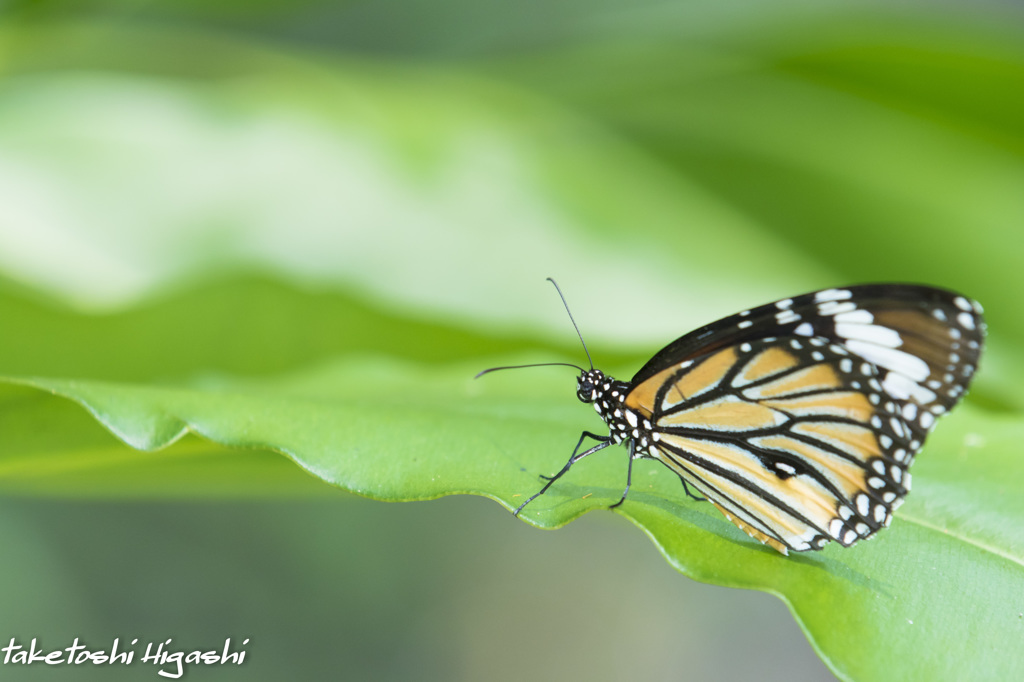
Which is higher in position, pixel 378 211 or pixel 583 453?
pixel 378 211

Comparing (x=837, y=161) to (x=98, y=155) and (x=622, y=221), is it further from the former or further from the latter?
(x=98, y=155)

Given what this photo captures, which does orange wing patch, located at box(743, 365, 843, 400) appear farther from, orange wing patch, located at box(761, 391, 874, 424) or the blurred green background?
the blurred green background

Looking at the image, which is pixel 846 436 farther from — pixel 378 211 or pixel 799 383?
pixel 378 211

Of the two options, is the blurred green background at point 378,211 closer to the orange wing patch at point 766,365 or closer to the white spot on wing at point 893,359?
the orange wing patch at point 766,365

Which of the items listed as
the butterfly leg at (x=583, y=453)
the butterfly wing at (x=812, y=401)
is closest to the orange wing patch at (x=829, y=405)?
the butterfly wing at (x=812, y=401)

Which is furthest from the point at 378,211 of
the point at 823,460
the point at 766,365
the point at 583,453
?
the point at 823,460

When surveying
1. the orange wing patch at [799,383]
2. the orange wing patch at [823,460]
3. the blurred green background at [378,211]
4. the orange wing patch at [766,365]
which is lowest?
the orange wing patch at [823,460]

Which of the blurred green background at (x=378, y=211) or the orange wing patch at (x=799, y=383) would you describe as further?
the blurred green background at (x=378, y=211)
